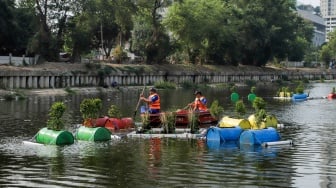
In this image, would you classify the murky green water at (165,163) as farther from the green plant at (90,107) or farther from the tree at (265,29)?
the tree at (265,29)

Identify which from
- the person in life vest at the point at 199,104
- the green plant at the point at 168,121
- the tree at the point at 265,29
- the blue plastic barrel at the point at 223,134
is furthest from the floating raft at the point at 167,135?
the tree at the point at 265,29

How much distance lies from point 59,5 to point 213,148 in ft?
224

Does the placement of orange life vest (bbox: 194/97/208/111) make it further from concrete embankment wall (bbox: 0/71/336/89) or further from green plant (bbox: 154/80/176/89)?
green plant (bbox: 154/80/176/89)

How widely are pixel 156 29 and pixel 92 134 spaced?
80702 mm

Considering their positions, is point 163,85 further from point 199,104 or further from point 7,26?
point 199,104

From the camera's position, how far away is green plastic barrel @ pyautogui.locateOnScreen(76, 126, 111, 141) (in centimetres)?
3042

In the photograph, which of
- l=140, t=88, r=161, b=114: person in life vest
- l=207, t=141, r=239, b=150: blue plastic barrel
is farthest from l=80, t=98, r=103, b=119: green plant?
l=207, t=141, r=239, b=150: blue plastic barrel

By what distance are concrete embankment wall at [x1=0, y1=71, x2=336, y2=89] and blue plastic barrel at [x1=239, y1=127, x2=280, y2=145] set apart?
44.2 m

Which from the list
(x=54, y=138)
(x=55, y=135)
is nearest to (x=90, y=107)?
(x=55, y=135)

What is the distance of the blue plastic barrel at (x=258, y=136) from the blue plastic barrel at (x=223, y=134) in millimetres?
872

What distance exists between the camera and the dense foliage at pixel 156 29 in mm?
88969

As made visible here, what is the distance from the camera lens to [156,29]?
110000 mm

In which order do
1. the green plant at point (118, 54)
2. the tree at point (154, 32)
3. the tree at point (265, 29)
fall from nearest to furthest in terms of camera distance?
the green plant at point (118, 54) < the tree at point (154, 32) < the tree at point (265, 29)

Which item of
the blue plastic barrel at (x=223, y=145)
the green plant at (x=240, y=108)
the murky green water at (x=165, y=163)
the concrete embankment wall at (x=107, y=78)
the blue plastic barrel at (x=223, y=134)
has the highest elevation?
the concrete embankment wall at (x=107, y=78)
